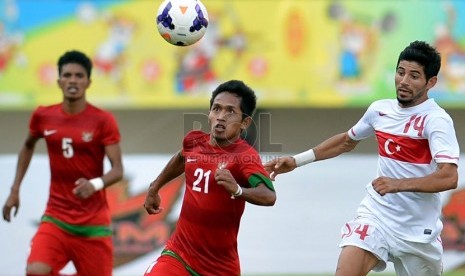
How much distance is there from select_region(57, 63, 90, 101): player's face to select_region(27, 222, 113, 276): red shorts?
1248 millimetres

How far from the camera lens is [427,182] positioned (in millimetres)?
6922

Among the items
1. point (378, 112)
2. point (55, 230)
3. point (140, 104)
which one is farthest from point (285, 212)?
point (378, 112)

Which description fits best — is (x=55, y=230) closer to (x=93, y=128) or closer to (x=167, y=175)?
(x=93, y=128)

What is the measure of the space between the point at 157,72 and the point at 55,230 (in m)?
5.05

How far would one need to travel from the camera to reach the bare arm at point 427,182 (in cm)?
682

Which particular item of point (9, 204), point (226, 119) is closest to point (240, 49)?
point (9, 204)

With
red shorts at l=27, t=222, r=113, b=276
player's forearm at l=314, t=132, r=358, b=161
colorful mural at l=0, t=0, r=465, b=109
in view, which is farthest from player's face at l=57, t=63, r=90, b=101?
colorful mural at l=0, t=0, r=465, b=109

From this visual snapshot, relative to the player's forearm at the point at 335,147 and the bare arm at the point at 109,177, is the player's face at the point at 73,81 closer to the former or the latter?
the bare arm at the point at 109,177

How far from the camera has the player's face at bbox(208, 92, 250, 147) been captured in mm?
6883

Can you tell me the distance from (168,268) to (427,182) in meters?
1.90

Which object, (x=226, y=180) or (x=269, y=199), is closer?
(x=226, y=180)

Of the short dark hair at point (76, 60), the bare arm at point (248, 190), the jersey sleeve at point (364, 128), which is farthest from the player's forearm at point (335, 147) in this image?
the short dark hair at point (76, 60)

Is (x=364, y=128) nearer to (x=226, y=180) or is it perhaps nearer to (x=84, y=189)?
(x=226, y=180)

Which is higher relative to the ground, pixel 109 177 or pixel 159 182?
pixel 159 182
